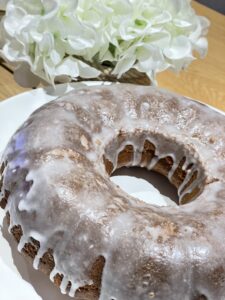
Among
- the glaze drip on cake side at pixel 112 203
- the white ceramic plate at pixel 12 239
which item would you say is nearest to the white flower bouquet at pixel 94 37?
the white ceramic plate at pixel 12 239

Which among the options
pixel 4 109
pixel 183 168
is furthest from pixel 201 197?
pixel 4 109

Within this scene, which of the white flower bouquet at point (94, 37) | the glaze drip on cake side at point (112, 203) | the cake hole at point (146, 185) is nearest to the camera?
the glaze drip on cake side at point (112, 203)

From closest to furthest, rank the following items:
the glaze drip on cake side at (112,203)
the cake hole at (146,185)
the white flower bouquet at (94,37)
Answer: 1. the glaze drip on cake side at (112,203)
2. the cake hole at (146,185)
3. the white flower bouquet at (94,37)

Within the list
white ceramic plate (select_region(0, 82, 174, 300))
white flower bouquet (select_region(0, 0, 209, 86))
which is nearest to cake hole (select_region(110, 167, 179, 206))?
white ceramic plate (select_region(0, 82, 174, 300))

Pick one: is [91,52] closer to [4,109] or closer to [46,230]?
[4,109]

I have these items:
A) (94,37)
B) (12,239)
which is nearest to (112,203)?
(12,239)

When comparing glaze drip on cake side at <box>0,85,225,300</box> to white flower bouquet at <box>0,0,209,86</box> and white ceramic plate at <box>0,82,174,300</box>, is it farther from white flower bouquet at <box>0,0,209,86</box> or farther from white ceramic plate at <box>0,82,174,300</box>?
white flower bouquet at <box>0,0,209,86</box>

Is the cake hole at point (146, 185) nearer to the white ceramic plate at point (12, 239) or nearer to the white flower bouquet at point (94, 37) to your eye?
the white ceramic plate at point (12, 239)

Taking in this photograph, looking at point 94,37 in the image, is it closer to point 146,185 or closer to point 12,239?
point 146,185
